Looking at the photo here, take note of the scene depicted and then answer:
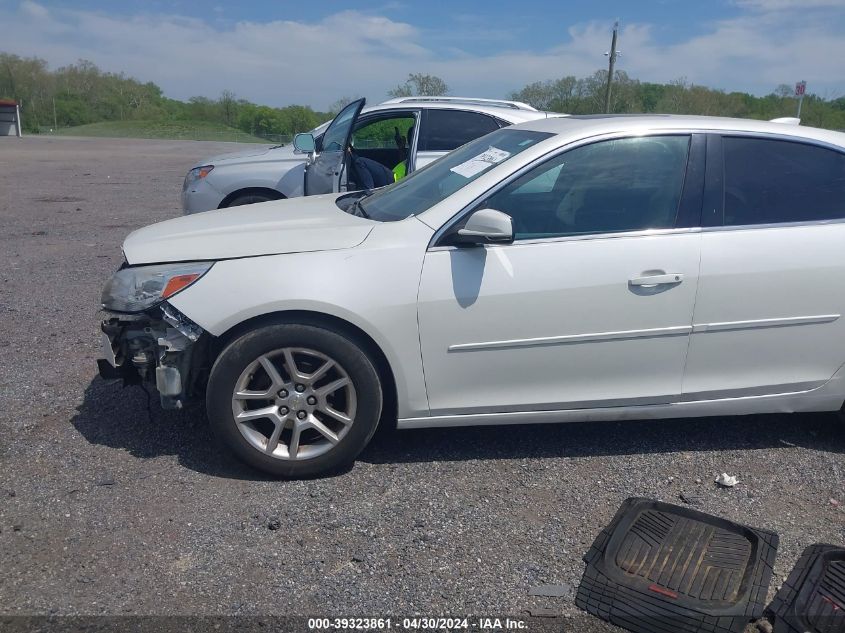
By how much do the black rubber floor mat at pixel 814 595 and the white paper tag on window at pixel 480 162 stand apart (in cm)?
234

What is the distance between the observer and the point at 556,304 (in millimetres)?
3701

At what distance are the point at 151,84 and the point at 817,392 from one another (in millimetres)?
105616

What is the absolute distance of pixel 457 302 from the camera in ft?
12.1

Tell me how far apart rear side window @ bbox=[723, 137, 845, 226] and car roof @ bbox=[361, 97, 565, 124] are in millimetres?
3967

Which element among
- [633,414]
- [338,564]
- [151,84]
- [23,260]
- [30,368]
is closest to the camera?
[338,564]

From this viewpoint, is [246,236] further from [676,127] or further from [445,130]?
[445,130]

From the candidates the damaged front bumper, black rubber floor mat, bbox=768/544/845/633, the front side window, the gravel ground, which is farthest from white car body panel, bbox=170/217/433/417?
black rubber floor mat, bbox=768/544/845/633

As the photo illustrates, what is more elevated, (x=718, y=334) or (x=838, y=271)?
(x=838, y=271)

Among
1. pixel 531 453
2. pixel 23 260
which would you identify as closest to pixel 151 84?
pixel 23 260

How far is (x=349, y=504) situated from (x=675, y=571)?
1.45m

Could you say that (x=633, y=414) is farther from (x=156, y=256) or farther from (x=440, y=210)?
(x=156, y=256)

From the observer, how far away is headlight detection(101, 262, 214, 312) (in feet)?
12.2

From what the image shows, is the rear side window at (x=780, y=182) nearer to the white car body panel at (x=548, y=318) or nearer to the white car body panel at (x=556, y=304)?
the white car body panel at (x=556, y=304)

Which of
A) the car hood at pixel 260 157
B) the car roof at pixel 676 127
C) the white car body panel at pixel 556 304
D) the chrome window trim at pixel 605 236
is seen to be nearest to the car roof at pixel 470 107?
the car hood at pixel 260 157
